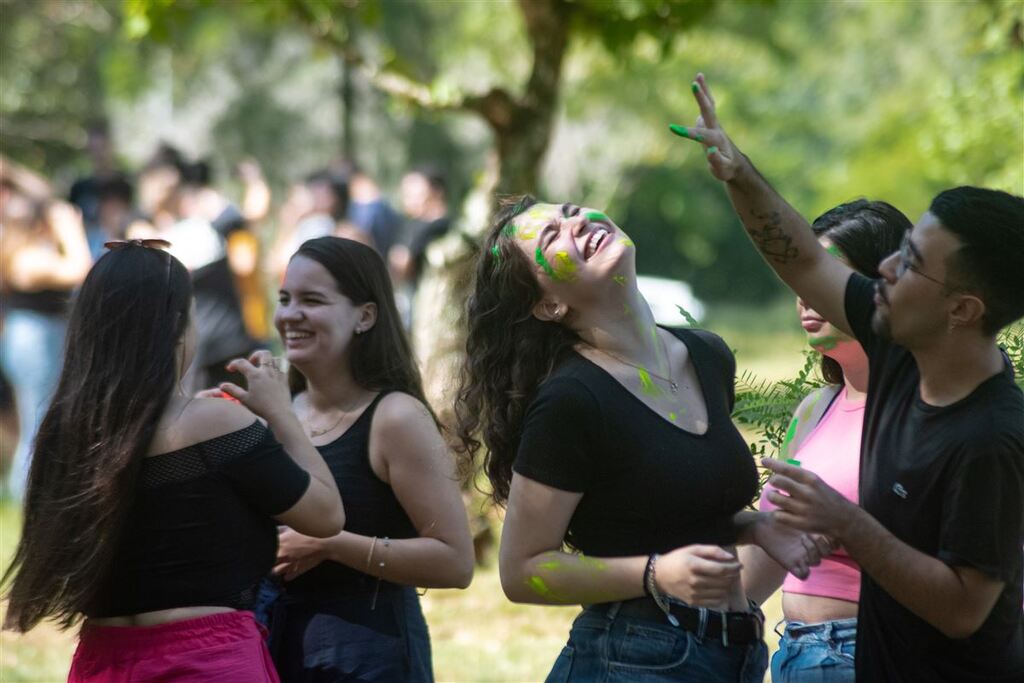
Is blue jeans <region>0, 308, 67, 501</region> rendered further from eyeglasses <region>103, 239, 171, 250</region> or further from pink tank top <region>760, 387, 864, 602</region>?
pink tank top <region>760, 387, 864, 602</region>

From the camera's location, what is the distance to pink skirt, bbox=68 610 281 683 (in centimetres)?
294

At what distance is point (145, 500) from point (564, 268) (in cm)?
106

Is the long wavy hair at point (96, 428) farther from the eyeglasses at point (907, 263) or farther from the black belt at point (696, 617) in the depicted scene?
the eyeglasses at point (907, 263)

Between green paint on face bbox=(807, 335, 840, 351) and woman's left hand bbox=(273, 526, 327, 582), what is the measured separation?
4.37 ft

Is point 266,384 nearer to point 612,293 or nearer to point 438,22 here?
point 612,293

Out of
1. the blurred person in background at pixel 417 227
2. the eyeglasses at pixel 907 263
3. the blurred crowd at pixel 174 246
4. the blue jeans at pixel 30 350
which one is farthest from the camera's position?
the blurred person in background at pixel 417 227

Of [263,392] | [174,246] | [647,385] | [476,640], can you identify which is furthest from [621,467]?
[174,246]

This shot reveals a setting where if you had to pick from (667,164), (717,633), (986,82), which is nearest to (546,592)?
(717,633)

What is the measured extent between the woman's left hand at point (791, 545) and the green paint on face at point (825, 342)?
565mm

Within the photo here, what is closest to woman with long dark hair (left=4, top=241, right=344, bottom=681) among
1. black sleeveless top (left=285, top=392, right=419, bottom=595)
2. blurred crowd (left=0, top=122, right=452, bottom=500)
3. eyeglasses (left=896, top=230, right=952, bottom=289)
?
black sleeveless top (left=285, top=392, right=419, bottom=595)

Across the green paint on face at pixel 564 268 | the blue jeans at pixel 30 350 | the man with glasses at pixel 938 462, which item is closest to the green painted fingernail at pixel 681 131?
the man with glasses at pixel 938 462

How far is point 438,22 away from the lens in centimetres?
2395

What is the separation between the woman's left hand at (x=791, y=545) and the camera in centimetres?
277

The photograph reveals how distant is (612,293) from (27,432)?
25.8ft
